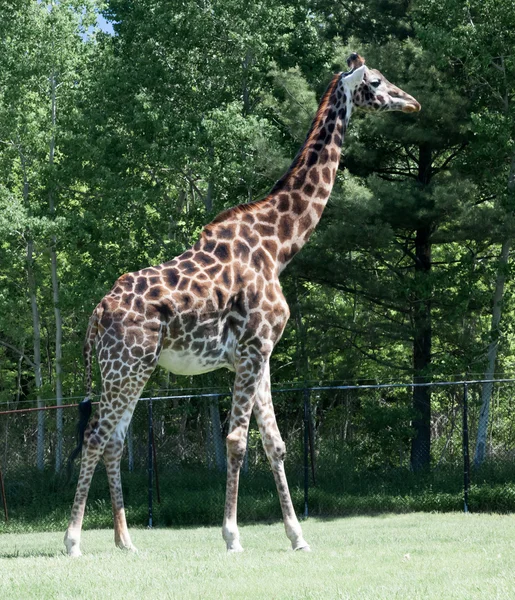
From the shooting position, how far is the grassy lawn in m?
6.18

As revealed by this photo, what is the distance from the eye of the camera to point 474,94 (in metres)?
18.8

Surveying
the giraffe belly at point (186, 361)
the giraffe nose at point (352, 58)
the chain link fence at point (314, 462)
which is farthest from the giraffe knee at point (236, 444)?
the chain link fence at point (314, 462)

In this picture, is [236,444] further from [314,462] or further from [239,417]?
[314,462]

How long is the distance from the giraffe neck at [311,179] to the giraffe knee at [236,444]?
174 centimetres

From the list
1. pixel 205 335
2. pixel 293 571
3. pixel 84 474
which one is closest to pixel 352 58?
pixel 205 335

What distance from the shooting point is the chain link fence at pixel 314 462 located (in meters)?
15.3

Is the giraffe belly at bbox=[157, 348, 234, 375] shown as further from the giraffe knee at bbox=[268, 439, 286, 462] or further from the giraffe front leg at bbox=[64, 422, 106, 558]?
the giraffe front leg at bbox=[64, 422, 106, 558]

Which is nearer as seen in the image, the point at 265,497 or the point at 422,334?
the point at 265,497

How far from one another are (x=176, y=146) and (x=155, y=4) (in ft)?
12.3

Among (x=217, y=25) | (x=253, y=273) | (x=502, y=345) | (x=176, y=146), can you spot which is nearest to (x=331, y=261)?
(x=502, y=345)

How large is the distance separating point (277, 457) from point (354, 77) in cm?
395

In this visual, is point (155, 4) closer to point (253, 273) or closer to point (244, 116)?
point (244, 116)

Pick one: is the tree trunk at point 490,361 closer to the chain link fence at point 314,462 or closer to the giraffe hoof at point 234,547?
the chain link fence at point 314,462

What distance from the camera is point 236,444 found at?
846 cm
